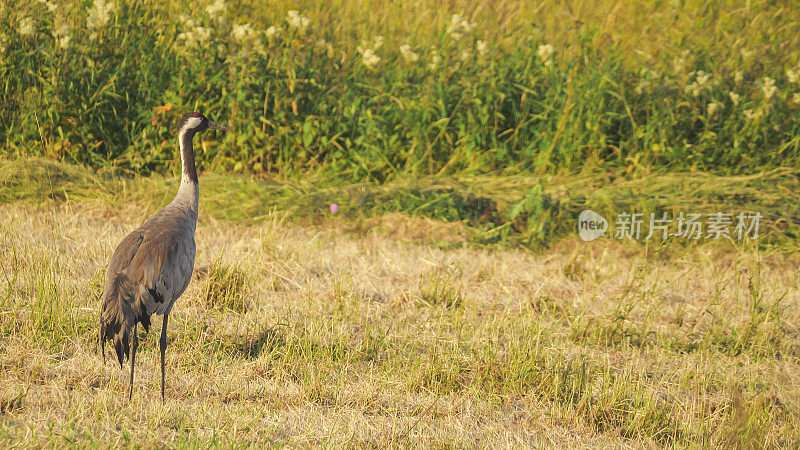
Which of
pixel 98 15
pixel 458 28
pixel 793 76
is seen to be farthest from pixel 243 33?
pixel 793 76

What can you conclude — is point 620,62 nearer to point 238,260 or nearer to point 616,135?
point 616,135

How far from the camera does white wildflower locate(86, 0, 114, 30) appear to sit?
7027 mm

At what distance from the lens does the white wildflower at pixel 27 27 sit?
683cm

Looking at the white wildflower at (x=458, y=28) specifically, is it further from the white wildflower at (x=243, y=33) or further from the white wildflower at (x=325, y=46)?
the white wildflower at (x=243, y=33)

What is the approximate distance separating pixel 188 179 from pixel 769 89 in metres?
5.31

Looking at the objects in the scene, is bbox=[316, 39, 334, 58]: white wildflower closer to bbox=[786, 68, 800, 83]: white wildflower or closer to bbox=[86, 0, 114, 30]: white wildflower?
bbox=[86, 0, 114, 30]: white wildflower

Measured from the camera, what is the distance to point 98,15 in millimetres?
7074

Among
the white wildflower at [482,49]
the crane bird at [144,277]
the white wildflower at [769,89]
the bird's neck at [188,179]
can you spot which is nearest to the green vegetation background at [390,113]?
the white wildflower at [769,89]

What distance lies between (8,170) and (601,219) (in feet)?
16.4

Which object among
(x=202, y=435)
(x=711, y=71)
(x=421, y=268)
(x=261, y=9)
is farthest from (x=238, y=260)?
(x=711, y=71)

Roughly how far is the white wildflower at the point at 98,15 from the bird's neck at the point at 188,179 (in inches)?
134

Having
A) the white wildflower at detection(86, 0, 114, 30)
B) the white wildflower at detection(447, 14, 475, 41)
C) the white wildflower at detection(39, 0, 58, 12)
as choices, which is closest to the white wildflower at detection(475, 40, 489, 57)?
the white wildflower at detection(447, 14, 475, 41)

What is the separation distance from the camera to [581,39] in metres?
7.64

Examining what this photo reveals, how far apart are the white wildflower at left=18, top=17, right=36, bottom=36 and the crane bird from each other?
3.87 metres
